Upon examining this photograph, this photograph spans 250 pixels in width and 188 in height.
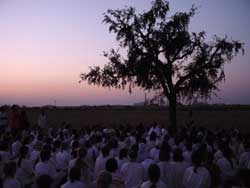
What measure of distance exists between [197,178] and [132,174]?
1.46 meters

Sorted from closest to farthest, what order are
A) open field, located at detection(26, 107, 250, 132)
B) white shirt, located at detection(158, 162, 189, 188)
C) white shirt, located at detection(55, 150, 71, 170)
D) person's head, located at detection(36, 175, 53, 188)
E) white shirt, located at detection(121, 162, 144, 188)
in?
person's head, located at detection(36, 175, 53, 188) → white shirt, located at detection(121, 162, 144, 188) → white shirt, located at detection(158, 162, 189, 188) → white shirt, located at detection(55, 150, 71, 170) → open field, located at detection(26, 107, 250, 132)

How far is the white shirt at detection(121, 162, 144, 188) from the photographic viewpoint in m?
9.47

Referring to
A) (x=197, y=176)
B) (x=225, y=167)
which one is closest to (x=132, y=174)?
(x=197, y=176)

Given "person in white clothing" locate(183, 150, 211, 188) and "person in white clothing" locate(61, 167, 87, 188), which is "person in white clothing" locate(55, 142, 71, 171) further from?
"person in white clothing" locate(61, 167, 87, 188)

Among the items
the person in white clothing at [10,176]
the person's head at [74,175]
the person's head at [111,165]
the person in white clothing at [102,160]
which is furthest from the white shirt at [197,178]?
the person in white clothing at [10,176]

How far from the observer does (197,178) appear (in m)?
8.80

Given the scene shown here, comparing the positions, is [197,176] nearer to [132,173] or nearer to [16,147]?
[132,173]

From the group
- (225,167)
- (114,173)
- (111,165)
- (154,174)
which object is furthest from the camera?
(225,167)

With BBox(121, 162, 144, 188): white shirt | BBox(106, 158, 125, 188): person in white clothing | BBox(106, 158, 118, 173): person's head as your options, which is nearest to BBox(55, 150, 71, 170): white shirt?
BBox(121, 162, 144, 188): white shirt

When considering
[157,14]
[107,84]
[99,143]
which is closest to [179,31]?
[157,14]

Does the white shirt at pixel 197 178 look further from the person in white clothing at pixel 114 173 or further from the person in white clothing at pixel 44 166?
the person in white clothing at pixel 44 166

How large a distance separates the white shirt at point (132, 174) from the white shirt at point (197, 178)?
107cm

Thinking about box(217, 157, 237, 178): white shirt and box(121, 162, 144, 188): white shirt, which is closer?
box(121, 162, 144, 188): white shirt

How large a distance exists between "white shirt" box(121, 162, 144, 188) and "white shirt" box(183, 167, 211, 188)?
42.2 inches
